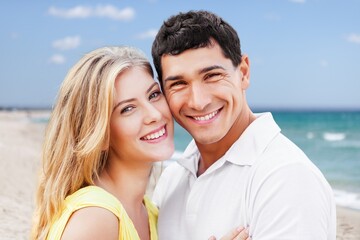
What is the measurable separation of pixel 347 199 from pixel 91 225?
10.7m

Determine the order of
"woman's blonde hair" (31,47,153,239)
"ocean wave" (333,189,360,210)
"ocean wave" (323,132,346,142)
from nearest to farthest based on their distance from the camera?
"woman's blonde hair" (31,47,153,239), "ocean wave" (333,189,360,210), "ocean wave" (323,132,346,142)

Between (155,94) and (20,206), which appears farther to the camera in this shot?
(20,206)

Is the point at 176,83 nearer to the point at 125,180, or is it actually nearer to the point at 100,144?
the point at 100,144

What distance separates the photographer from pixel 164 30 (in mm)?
3574

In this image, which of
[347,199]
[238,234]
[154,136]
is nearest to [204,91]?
[154,136]

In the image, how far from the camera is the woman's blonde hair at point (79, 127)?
10.9 ft

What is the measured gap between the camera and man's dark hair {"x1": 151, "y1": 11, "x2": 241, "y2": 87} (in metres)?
3.41

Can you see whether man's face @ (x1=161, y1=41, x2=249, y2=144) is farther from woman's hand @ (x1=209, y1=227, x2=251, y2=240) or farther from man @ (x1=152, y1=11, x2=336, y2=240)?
woman's hand @ (x1=209, y1=227, x2=251, y2=240)

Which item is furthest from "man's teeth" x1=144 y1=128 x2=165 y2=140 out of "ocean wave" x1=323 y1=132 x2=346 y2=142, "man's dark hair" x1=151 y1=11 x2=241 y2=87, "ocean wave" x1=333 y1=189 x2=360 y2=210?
"ocean wave" x1=323 y1=132 x2=346 y2=142

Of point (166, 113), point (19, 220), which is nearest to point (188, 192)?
point (166, 113)

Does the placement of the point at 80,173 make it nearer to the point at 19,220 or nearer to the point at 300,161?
the point at 300,161

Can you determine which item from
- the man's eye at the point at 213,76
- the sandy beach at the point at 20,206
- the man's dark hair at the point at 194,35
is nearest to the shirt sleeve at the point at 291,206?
the man's eye at the point at 213,76

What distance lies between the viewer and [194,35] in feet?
11.2

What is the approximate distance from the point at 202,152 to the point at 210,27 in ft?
2.83
